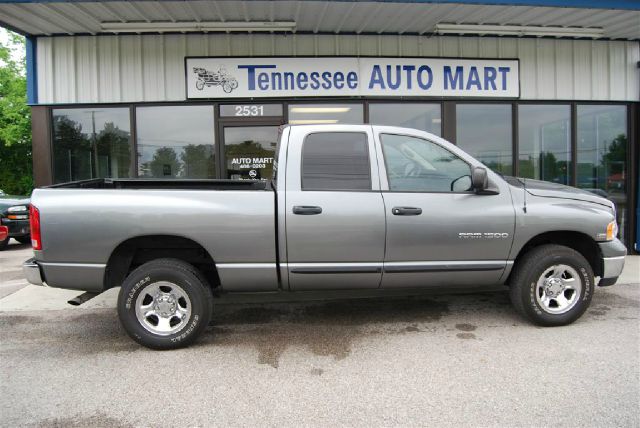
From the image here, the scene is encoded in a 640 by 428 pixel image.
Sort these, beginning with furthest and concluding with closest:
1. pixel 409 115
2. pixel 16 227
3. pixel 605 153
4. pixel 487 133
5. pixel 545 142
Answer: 1. pixel 16 227
2. pixel 605 153
3. pixel 545 142
4. pixel 487 133
5. pixel 409 115

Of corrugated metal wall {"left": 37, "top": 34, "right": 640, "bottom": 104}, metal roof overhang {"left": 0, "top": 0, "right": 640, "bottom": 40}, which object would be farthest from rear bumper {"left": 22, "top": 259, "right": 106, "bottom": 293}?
corrugated metal wall {"left": 37, "top": 34, "right": 640, "bottom": 104}

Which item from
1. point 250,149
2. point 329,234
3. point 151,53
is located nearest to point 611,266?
point 329,234

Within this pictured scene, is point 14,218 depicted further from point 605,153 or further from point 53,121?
point 605,153

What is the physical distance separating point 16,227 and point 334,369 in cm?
922

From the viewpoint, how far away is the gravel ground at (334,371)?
2850 millimetres

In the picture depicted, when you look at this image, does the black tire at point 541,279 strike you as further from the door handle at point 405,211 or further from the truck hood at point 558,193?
the door handle at point 405,211

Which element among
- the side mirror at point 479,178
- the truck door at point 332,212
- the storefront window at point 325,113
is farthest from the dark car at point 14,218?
the side mirror at point 479,178

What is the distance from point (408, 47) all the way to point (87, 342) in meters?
6.55

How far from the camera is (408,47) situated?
7.57 metres

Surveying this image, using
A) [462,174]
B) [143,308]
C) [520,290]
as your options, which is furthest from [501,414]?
[143,308]

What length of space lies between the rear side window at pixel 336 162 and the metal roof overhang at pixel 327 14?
9.02 ft

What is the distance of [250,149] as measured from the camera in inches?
301

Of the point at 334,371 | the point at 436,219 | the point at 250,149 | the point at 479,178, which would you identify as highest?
the point at 250,149

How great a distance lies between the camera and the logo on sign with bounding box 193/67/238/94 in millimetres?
7352
